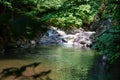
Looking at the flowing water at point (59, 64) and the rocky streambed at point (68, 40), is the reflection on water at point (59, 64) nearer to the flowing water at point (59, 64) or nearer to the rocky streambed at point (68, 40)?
the flowing water at point (59, 64)

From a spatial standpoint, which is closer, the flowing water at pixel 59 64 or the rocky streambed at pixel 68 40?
the flowing water at pixel 59 64

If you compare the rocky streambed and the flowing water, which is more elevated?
the flowing water

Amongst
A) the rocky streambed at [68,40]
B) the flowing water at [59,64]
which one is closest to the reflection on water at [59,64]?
the flowing water at [59,64]

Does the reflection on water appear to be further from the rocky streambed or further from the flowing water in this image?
the rocky streambed

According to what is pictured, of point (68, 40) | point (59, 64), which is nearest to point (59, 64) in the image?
point (59, 64)

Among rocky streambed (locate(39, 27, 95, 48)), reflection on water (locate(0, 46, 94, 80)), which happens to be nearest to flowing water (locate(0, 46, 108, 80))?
reflection on water (locate(0, 46, 94, 80))

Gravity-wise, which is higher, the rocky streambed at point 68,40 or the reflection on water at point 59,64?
the reflection on water at point 59,64

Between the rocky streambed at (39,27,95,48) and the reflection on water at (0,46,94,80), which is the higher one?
the reflection on water at (0,46,94,80)

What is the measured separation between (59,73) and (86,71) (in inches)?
46.8

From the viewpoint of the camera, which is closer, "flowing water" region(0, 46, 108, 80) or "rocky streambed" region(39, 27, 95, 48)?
"flowing water" region(0, 46, 108, 80)

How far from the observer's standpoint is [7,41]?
2259 centimetres

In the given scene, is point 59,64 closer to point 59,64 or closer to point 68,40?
point 59,64

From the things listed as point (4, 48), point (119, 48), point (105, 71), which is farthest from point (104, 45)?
point (4, 48)

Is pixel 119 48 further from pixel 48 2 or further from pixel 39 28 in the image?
pixel 48 2
